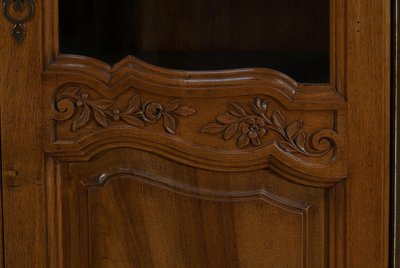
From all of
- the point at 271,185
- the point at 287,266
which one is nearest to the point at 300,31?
the point at 271,185

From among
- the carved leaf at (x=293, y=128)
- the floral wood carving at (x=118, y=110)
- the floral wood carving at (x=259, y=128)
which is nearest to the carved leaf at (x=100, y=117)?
the floral wood carving at (x=118, y=110)

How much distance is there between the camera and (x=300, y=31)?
0.92 metres

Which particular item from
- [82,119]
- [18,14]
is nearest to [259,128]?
[82,119]

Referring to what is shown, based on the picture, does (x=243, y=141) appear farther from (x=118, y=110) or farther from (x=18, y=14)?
(x=18, y=14)

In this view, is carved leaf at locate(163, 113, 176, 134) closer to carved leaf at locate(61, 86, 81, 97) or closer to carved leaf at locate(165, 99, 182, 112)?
carved leaf at locate(165, 99, 182, 112)

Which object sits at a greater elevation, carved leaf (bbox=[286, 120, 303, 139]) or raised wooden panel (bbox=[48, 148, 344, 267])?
carved leaf (bbox=[286, 120, 303, 139])

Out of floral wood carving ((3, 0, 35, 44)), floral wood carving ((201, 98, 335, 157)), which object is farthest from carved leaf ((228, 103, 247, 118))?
floral wood carving ((3, 0, 35, 44))

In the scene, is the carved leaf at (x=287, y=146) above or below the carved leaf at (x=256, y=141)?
below

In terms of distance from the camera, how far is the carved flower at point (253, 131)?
94cm

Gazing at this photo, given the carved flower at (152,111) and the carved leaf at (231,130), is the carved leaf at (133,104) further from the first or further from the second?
the carved leaf at (231,130)

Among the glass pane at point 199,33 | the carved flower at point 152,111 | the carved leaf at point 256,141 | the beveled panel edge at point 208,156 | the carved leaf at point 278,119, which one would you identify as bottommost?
the beveled panel edge at point 208,156

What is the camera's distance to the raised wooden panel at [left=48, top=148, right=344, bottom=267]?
3.10 ft

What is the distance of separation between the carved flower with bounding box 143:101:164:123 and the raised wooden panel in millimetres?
46

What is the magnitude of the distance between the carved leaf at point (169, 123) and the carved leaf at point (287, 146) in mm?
134
